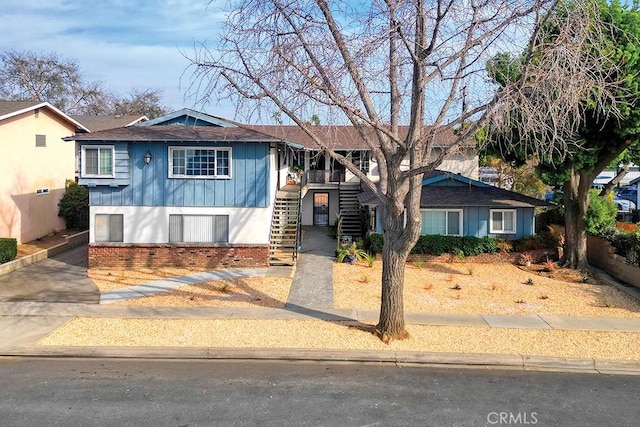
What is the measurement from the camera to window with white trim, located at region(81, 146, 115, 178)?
17.5m

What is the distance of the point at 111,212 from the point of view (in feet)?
58.4

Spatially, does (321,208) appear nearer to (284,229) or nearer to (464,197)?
(284,229)

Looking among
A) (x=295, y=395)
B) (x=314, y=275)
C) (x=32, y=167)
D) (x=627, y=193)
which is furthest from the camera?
(x=627, y=193)

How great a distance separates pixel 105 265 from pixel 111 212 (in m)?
1.86

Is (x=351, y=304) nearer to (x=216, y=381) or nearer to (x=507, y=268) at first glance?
(x=216, y=381)

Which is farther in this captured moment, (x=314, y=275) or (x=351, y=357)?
(x=314, y=275)

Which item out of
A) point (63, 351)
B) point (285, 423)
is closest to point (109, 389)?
point (63, 351)

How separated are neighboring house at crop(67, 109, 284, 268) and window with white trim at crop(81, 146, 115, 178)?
0.03m

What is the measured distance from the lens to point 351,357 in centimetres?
950

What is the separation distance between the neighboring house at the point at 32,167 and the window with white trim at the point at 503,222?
19.6 meters

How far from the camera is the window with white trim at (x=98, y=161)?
17.5 meters

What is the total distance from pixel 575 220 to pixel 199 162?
13.2 meters

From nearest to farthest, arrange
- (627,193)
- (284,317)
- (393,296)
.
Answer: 1. (393,296)
2. (284,317)
3. (627,193)

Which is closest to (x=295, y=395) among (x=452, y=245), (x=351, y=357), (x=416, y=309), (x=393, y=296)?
(x=351, y=357)
